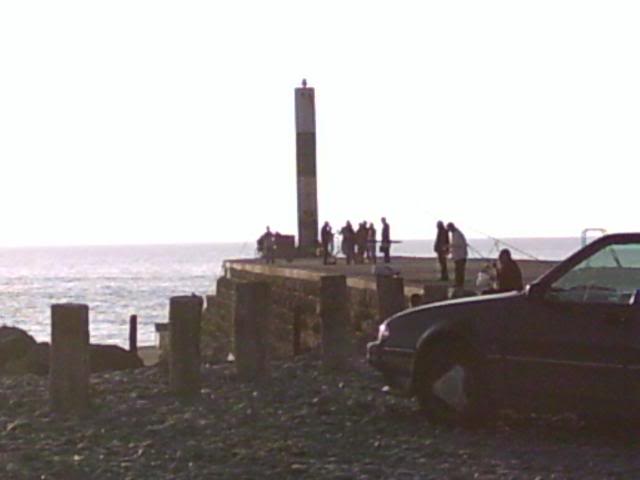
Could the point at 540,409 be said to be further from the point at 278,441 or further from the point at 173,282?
the point at 173,282

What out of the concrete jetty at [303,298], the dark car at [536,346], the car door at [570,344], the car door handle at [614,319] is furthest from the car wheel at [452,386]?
the concrete jetty at [303,298]

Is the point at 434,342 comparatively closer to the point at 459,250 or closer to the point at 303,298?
the point at 459,250

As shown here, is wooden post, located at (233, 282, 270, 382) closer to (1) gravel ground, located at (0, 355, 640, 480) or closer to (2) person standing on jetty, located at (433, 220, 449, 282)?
(1) gravel ground, located at (0, 355, 640, 480)

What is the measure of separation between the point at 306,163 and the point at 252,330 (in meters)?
A: 41.4

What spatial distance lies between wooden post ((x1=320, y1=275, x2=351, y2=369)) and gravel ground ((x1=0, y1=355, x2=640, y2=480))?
1141mm

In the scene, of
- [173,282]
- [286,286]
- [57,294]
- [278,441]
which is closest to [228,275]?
[286,286]

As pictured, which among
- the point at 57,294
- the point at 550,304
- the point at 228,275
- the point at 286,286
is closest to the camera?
the point at 550,304

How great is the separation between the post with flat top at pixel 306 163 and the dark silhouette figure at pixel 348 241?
7.87 meters

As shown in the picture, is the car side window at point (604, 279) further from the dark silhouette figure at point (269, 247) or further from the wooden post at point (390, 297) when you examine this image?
the dark silhouette figure at point (269, 247)

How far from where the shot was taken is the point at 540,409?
11.3 meters

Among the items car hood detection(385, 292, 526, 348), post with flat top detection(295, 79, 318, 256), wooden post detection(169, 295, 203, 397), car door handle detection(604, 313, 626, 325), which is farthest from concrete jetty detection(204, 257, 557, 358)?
car door handle detection(604, 313, 626, 325)

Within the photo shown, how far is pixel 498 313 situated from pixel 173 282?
125172 mm

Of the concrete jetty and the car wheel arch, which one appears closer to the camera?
the car wheel arch

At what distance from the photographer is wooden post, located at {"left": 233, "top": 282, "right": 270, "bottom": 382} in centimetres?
1498
